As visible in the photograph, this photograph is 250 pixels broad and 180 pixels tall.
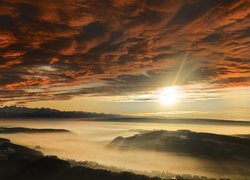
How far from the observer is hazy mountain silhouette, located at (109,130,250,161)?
92.4 m

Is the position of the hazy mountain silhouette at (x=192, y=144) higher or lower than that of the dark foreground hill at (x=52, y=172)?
higher

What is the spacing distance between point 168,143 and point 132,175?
2790 inches

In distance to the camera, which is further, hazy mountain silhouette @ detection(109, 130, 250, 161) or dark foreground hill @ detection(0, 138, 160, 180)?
hazy mountain silhouette @ detection(109, 130, 250, 161)

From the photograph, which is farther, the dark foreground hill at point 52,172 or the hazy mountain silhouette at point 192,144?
the hazy mountain silhouette at point 192,144

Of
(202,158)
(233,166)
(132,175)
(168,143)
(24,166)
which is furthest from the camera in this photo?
(168,143)

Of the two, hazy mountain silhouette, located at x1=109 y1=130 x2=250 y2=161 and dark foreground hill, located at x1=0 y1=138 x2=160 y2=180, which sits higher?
hazy mountain silhouette, located at x1=109 y1=130 x2=250 y2=161

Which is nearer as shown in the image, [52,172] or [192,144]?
[52,172]

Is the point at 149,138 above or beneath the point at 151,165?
above

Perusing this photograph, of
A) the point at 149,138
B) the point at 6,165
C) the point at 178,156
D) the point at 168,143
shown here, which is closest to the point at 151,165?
the point at 178,156

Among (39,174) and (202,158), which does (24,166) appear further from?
(202,158)

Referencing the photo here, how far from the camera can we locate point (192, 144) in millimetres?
97750

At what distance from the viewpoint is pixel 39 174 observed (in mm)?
32062

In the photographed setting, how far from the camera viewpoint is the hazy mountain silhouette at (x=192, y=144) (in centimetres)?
9244

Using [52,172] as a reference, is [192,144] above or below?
above
